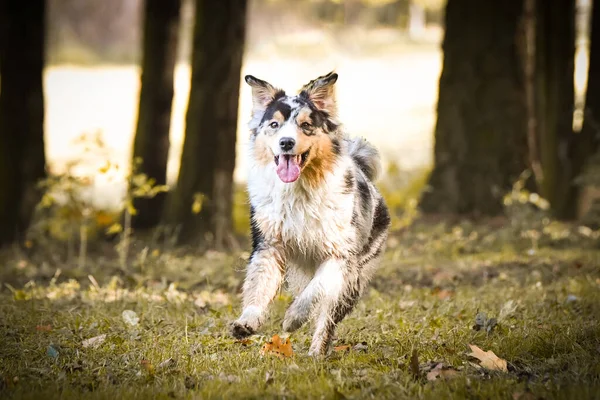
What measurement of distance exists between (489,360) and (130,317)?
2936 mm

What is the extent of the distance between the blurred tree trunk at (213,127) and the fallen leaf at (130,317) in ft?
17.9

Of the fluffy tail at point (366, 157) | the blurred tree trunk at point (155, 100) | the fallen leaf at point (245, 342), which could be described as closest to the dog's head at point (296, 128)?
the fluffy tail at point (366, 157)

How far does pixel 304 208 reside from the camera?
19.5 feet

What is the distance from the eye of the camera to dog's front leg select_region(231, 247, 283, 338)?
5734 mm

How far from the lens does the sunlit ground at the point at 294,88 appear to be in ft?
94.8

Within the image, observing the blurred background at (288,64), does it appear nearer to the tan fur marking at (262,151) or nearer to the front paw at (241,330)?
the tan fur marking at (262,151)

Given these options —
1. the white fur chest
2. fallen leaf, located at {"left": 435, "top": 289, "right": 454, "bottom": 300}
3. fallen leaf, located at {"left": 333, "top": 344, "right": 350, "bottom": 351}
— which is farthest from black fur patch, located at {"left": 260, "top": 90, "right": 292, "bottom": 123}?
fallen leaf, located at {"left": 435, "top": 289, "right": 454, "bottom": 300}

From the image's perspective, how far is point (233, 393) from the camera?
4.50 m

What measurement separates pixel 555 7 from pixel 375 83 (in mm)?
18259

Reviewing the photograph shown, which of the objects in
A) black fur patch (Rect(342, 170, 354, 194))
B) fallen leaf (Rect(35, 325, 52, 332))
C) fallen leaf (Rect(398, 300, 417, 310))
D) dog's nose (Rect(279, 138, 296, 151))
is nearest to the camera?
dog's nose (Rect(279, 138, 296, 151))

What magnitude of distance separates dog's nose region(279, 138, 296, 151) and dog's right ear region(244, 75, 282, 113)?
1.94 ft

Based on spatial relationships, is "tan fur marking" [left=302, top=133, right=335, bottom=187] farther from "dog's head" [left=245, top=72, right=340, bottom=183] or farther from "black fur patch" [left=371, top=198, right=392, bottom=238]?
"black fur patch" [left=371, top=198, right=392, bottom=238]

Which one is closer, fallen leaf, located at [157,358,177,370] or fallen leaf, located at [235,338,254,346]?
fallen leaf, located at [157,358,177,370]

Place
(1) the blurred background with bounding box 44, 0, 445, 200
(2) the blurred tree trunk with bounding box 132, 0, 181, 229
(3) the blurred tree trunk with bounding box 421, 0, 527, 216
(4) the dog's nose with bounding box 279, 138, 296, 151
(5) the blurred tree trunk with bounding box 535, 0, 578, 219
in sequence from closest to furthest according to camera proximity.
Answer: (4) the dog's nose with bounding box 279, 138, 296, 151 → (3) the blurred tree trunk with bounding box 421, 0, 527, 216 → (2) the blurred tree trunk with bounding box 132, 0, 181, 229 → (5) the blurred tree trunk with bounding box 535, 0, 578, 219 → (1) the blurred background with bounding box 44, 0, 445, 200
